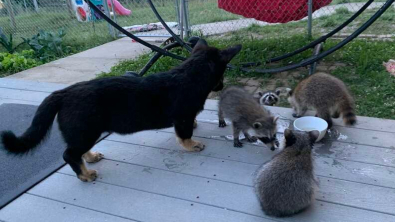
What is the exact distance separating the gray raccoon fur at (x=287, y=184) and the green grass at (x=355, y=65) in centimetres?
166

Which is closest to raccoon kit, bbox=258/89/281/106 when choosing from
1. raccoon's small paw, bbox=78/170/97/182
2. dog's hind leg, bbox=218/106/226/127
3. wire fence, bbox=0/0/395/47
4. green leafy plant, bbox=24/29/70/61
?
dog's hind leg, bbox=218/106/226/127

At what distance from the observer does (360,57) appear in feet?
15.6

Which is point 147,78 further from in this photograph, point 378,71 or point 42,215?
point 378,71

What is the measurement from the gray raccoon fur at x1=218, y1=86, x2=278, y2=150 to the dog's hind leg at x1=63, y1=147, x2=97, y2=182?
1.26 metres

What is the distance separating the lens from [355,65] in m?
4.71

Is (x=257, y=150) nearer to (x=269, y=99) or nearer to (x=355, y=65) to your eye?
(x=269, y=99)

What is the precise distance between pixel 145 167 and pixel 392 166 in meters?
1.95

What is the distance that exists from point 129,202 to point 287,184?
3.68ft

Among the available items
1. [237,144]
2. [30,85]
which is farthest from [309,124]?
[30,85]

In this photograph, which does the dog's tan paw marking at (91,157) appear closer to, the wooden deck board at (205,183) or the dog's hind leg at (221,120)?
the wooden deck board at (205,183)

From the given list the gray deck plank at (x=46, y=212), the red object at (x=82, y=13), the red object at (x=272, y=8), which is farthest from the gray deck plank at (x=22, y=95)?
the red object at (x=82, y=13)

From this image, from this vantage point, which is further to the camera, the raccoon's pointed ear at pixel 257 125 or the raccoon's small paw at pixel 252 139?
the raccoon's small paw at pixel 252 139

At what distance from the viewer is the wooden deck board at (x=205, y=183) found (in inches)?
89.3

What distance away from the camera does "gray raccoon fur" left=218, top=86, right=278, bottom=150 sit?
2.87 metres
